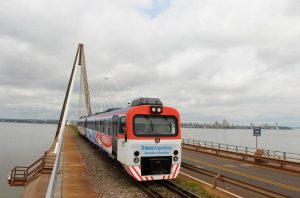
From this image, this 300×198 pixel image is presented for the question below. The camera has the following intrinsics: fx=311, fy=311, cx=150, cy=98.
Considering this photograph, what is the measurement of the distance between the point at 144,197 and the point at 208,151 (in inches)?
756

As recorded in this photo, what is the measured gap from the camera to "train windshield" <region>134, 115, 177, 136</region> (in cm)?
1316

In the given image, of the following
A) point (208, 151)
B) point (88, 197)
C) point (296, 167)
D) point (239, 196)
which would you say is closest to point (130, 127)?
point (88, 197)

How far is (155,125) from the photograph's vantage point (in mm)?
13484

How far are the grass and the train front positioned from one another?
810mm

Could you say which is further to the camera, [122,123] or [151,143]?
[122,123]

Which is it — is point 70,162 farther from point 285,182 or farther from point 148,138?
point 285,182

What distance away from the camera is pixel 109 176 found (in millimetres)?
15742

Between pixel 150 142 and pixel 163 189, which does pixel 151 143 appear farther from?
pixel 163 189

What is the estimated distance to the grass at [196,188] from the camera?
468 inches

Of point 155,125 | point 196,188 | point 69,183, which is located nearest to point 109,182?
point 69,183

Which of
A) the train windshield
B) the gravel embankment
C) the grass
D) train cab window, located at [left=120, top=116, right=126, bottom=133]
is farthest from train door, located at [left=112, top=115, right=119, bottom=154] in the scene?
the grass

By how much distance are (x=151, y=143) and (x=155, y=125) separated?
0.85 m

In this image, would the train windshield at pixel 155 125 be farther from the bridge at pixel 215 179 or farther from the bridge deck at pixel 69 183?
the bridge deck at pixel 69 183

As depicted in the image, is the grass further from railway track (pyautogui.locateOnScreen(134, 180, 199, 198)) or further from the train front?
the train front
